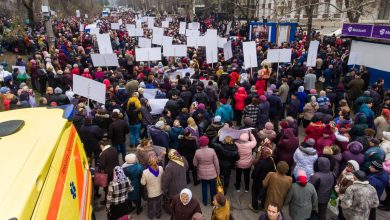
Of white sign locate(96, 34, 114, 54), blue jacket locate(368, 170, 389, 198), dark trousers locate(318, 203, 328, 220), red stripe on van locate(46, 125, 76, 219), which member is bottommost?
dark trousers locate(318, 203, 328, 220)

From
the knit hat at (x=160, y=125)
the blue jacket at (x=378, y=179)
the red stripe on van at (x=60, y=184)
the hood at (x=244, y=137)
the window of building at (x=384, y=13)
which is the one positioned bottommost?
the blue jacket at (x=378, y=179)

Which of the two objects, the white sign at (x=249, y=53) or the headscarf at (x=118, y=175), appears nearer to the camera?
the headscarf at (x=118, y=175)

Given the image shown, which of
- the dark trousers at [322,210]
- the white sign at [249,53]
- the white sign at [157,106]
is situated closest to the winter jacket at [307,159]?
the dark trousers at [322,210]

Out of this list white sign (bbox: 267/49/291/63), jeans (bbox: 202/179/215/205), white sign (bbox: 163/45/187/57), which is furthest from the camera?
white sign (bbox: 163/45/187/57)

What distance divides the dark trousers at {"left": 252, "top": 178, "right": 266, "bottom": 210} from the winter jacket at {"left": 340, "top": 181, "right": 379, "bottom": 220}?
58.5 inches

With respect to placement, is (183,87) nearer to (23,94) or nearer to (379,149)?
(23,94)

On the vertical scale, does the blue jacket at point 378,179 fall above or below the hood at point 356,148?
below

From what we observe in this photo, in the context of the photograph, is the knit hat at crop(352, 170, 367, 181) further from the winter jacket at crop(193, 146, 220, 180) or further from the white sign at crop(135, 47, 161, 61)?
the white sign at crop(135, 47, 161, 61)

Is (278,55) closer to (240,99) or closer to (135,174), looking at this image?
(240,99)

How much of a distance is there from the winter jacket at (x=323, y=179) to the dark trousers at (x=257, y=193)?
100 cm

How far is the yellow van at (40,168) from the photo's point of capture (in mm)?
2182

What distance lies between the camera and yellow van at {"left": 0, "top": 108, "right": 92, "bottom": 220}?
85.9 inches

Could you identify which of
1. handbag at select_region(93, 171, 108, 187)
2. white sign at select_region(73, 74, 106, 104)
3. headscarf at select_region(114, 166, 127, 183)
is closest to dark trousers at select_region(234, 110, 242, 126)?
white sign at select_region(73, 74, 106, 104)

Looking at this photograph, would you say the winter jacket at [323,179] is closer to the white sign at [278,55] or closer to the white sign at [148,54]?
the white sign at [278,55]
